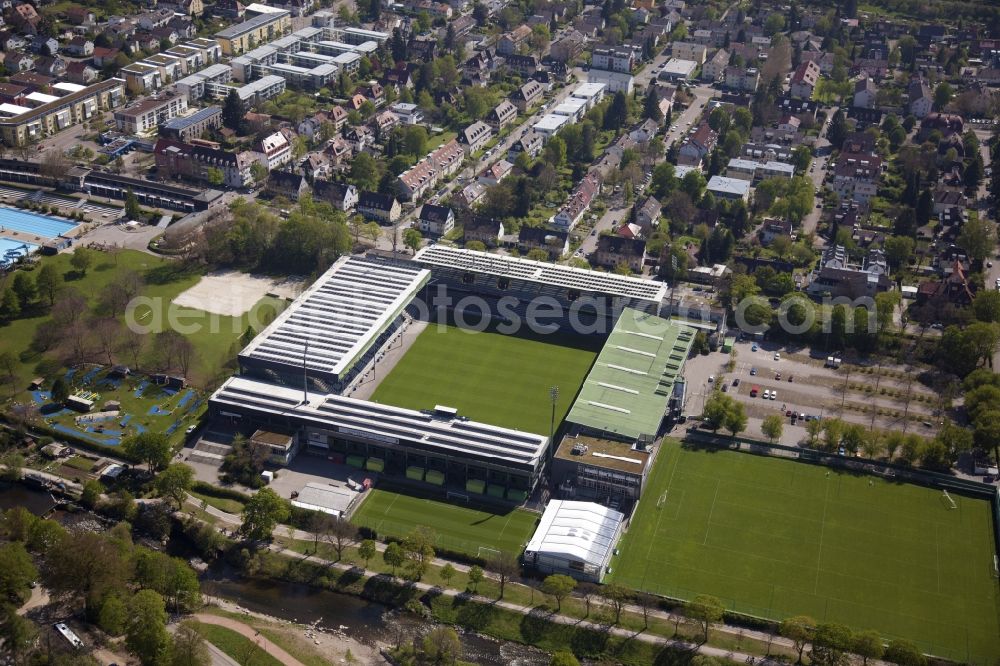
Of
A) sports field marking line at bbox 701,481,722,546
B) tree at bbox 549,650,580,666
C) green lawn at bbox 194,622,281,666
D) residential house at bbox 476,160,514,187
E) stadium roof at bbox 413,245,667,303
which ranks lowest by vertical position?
green lawn at bbox 194,622,281,666

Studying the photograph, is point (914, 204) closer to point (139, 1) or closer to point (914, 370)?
point (914, 370)

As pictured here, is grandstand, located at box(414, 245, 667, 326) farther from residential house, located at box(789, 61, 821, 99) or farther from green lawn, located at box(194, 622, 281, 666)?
residential house, located at box(789, 61, 821, 99)

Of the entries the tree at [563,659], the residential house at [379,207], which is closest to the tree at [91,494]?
the tree at [563,659]

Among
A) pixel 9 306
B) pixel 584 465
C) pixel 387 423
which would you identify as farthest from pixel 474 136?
pixel 584 465

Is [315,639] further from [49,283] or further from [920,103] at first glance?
[920,103]

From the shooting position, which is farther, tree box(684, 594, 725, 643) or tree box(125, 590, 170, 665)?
tree box(684, 594, 725, 643)

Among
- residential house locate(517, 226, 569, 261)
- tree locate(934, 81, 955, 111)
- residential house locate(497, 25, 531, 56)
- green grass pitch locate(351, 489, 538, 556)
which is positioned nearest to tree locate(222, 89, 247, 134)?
residential house locate(517, 226, 569, 261)

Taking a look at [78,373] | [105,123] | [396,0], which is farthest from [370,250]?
[396,0]
